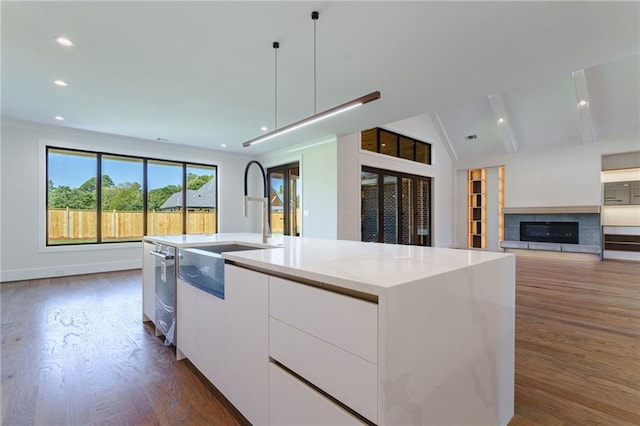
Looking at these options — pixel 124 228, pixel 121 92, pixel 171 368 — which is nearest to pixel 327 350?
pixel 171 368

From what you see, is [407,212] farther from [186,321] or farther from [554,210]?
[186,321]

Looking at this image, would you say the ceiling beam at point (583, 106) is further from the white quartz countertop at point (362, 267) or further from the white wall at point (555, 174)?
the white quartz countertop at point (362, 267)

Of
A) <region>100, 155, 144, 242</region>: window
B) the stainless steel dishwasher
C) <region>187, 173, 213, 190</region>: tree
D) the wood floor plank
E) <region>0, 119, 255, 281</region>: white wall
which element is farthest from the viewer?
<region>187, 173, 213, 190</region>: tree

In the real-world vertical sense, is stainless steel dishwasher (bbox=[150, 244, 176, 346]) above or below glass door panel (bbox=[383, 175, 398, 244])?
below

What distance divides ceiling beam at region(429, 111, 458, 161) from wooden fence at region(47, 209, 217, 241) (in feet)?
21.1

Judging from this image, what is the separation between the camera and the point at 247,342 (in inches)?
59.8

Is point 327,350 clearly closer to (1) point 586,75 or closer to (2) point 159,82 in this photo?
(2) point 159,82

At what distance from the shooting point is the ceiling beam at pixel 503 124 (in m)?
7.15

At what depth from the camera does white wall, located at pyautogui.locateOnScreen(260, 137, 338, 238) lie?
18.9 ft

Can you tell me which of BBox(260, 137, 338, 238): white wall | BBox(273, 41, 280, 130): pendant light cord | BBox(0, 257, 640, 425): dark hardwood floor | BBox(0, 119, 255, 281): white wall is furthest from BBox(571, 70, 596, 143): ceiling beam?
BBox(0, 119, 255, 281): white wall

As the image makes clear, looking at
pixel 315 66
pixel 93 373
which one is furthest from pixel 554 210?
pixel 93 373

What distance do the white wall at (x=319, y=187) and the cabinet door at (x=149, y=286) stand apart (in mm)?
3330

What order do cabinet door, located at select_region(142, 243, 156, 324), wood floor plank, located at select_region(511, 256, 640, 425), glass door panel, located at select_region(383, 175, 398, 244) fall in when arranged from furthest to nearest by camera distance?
glass door panel, located at select_region(383, 175, 398, 244)
cabinet door, located at select_region(142, 243, 156, 324)
wood floor plank, located at select_region(511, 256, 640, 425)

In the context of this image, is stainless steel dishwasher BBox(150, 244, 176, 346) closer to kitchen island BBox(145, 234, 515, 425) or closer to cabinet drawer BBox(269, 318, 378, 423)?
kitchen island BBox(145, 234, 515, 425)
